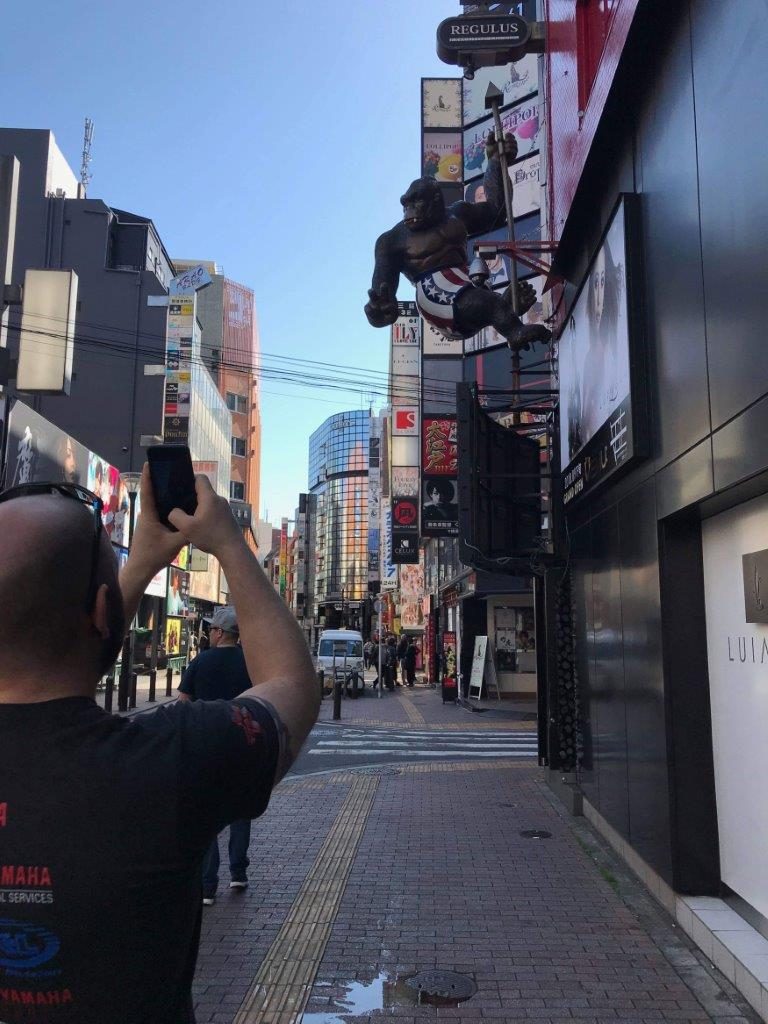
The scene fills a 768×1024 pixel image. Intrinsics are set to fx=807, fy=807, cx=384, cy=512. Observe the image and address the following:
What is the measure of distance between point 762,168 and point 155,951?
4.03 metres

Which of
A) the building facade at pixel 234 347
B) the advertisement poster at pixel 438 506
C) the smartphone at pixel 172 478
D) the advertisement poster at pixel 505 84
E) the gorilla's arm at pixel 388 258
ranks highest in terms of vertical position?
the building facade at pixel 234 347

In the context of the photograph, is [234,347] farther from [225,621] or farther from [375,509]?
[225,621]

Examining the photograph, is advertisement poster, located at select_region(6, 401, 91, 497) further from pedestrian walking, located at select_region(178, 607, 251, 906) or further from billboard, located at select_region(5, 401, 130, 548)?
pedestrian walking, located at select_region(178, 607, 251, 906)

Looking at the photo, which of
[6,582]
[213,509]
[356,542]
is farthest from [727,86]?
[356,542]

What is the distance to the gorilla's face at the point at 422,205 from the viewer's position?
356 inches

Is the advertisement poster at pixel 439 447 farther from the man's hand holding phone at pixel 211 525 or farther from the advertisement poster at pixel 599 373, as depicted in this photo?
the man's hand holding phone at pixel 211 525

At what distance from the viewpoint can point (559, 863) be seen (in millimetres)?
6832

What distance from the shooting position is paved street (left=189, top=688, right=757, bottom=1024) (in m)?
4.16

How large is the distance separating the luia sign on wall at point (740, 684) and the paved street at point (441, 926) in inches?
27.5

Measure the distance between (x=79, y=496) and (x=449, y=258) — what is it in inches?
337

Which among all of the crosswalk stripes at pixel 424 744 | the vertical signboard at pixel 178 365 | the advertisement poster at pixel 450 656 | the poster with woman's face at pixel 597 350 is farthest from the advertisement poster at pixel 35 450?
the vertical signboard at pixel 178 365

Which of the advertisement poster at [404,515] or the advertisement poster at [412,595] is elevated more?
the advertisement poster at [404,515]

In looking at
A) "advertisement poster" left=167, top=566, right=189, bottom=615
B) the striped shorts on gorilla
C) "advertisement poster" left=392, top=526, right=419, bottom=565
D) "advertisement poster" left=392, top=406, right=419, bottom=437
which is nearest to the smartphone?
the striped shorts on gorilla

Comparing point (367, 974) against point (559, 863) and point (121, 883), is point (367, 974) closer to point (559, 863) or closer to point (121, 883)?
point (559, 863)
